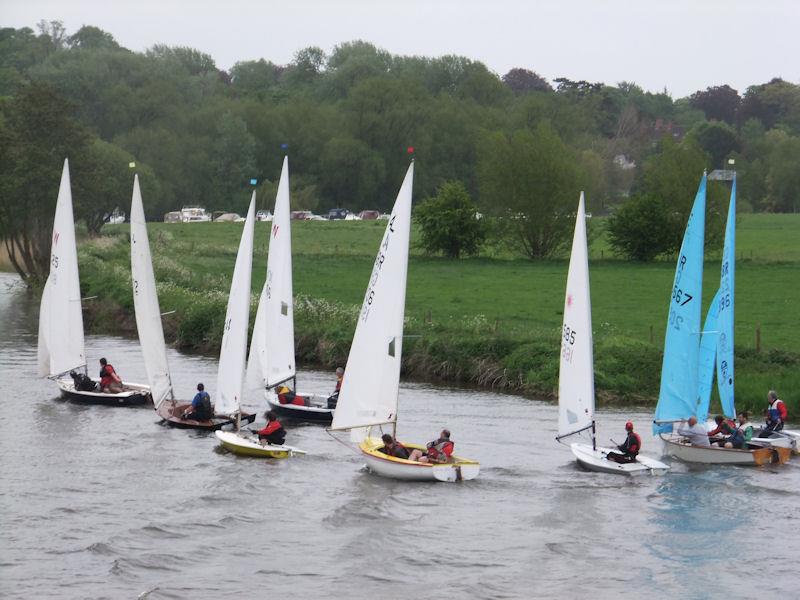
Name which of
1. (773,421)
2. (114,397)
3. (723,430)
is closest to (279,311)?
(114,397)

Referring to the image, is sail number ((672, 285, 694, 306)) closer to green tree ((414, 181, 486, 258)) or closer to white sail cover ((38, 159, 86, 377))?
white sail cover ((38, 159, 86, 377))

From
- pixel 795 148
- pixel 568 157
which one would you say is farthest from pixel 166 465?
pixel 795 148

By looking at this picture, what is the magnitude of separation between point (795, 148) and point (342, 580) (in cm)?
11805

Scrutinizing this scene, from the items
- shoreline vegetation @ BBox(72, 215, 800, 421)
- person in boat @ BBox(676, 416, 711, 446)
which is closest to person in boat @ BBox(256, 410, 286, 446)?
person in boat @ BBox(676, 416, 711, 446)

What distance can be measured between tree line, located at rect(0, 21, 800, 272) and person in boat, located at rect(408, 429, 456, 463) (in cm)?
4963

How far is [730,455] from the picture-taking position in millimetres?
34625

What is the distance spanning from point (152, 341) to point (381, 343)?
34.3ft

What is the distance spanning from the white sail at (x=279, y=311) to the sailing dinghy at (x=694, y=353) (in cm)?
1285

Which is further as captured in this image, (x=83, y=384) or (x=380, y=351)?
(x=83, y=384)

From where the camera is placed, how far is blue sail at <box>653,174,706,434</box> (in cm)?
3597

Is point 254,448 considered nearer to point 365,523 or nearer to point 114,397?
point 365,523

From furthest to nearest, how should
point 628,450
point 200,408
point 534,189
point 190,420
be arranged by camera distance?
1. point 534,189
2. point 190,420
3. point 200,408
4. point 628,450

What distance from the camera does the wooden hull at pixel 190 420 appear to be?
38.3 m

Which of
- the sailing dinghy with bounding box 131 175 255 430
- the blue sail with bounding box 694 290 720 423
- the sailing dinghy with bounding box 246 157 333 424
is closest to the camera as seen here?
the blue sail with bounding box 694 290 720 423
